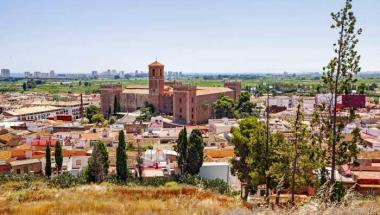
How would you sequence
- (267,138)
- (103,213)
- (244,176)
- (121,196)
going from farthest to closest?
1. (244,176)
2. (267,138)
3. (121,196)
4. (103,213)

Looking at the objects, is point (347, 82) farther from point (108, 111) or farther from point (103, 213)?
point (108, 111)

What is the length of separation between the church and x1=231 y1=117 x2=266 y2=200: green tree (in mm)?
27155

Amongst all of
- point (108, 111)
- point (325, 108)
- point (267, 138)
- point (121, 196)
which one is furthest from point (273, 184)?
point (108, 111)

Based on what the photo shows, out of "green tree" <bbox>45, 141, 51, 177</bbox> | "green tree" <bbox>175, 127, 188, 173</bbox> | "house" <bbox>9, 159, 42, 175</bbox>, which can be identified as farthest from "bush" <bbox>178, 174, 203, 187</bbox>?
"house" <bbox>9, 159, 42, 175</bbox>

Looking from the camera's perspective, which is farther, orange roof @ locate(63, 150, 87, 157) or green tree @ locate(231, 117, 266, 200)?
orange roof @ locate(63, 150, 87, 157)

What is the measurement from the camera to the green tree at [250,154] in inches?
500

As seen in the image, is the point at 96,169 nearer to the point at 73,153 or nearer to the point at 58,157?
the point at 58,157

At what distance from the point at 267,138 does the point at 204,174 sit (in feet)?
28.3

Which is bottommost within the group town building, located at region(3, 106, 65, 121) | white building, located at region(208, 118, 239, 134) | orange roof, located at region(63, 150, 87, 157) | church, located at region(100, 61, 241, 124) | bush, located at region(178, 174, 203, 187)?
town building, located at region(3, 106, 65, 121)

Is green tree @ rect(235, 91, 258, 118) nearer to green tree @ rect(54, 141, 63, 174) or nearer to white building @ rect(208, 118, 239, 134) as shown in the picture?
white building @ rect(208, 118, 239, 134)

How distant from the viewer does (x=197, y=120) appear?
44406 mm

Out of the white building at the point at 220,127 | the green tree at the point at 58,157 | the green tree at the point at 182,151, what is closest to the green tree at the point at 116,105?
the white building at the point at 220,127

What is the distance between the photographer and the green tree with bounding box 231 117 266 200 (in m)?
12.7

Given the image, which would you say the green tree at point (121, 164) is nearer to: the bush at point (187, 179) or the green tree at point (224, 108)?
the bush at point (187, 179)
